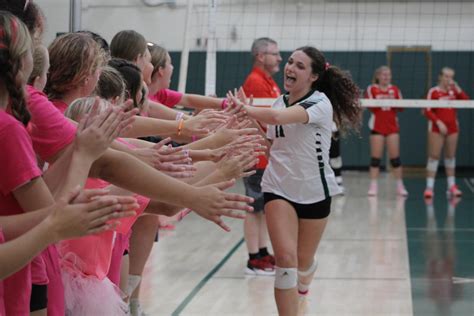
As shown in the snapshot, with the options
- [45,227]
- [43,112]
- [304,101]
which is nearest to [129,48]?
[304,101]

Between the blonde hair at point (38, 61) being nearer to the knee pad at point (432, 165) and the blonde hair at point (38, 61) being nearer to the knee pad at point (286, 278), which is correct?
the knee pad at point (286, 278)

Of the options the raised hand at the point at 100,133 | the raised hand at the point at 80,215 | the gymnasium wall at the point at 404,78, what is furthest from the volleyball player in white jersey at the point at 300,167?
the gymnasium wall at the point at 404,78

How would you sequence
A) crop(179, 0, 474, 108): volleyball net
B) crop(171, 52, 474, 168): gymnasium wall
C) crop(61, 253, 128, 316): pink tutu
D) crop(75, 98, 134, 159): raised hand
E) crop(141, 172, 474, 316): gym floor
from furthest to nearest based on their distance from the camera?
crop(171, 52, 474, 168): gymnasium wall
crop(179, 0, 474, 108): volleyball net
crop(141, 172, 474, 316): gym floor
crop(61, 253, 128, 316): pink tutu
crop(75, 98, 134, 159): raised hand

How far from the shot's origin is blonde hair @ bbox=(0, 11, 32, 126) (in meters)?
2.26

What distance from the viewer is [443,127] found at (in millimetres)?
11531

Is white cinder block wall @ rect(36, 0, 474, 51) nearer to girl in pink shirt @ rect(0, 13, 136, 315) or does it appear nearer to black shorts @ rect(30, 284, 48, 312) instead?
black shorts @ rect(30, 284, 48, 312)

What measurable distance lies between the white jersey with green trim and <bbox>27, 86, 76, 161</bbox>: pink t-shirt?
7.73 ft

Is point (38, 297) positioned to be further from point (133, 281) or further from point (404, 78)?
point (404, 78)

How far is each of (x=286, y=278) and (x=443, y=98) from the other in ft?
23.4

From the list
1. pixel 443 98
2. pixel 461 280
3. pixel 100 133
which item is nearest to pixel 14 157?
pixel 100 133

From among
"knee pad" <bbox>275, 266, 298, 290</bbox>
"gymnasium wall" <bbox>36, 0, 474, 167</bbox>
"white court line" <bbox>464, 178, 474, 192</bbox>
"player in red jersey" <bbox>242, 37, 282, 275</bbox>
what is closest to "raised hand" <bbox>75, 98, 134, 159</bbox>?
"knee pad" <bbox>275, 266, 298, 290</bbox>

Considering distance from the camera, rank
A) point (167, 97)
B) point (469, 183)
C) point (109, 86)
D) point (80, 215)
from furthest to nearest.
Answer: point (469, 183), point (167, 97), point (109, 86), point (80, 215)

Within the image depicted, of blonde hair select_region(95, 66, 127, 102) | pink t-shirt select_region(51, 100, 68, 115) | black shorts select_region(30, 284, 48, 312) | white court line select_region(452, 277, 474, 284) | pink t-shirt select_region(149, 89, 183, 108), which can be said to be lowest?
white court line select_region(452, 277, 474, 284)

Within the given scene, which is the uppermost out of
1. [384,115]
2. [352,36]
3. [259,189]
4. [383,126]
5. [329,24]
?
[329,24]
